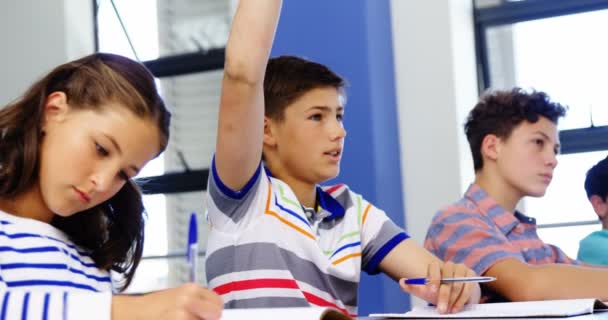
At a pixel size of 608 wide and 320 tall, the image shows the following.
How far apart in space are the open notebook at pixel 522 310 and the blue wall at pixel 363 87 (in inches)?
40.5

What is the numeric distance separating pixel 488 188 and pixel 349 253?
2.08 feet

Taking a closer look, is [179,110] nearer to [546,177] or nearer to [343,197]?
[546,177]

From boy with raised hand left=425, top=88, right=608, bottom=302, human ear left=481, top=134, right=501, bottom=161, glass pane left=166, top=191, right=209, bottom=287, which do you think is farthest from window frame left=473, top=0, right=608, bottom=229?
glass pane left=166, top=191, right=209, bottom=287

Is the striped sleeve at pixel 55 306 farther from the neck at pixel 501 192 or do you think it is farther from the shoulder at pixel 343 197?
the neck at pixel 501 192

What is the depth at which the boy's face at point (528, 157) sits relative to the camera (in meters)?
1.97

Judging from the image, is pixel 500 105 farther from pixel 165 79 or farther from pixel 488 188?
pixel 165 79

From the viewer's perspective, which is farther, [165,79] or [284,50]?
[165,79]

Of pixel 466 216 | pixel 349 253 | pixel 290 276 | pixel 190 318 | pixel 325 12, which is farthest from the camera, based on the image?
pixel 325 12

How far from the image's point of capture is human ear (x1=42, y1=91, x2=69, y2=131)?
1147 mm

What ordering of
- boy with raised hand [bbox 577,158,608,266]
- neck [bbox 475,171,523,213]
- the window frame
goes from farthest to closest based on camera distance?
the window frame
boy with raised hand [bbox 577,158,608,266]
neck [bbox 475,171,523,213]

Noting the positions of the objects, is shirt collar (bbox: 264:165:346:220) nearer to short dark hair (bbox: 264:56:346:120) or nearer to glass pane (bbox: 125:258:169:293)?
short dark hair (bbox: 264:56:346:120)

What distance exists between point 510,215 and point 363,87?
25.9 inches

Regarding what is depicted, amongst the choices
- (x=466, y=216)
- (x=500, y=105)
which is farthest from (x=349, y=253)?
(x=500, y=105)

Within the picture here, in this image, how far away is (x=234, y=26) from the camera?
1.17 m
